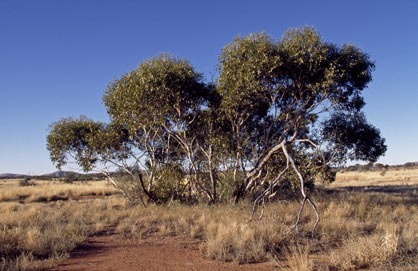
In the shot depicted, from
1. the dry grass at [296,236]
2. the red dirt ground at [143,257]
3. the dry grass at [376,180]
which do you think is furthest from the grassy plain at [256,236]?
the dry grass at [376,180]

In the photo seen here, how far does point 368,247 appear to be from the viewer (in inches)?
254

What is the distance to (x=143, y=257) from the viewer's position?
7.11 m

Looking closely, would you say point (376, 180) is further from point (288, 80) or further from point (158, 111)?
point (158, 111)

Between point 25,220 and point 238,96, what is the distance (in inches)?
336

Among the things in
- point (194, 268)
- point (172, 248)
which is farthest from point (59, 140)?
point (194, 268)

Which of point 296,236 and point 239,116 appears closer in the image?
point 296,236

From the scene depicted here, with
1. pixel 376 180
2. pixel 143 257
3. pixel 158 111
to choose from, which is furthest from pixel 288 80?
pixel 376 180

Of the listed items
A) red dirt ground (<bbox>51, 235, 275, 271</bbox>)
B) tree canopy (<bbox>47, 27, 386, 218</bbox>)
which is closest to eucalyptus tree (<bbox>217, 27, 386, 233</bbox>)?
tree canopy (<bbox>47, 27, 386, 218</bbox>)

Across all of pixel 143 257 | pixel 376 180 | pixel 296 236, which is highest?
pixel 376 180

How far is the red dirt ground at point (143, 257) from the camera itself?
633cm

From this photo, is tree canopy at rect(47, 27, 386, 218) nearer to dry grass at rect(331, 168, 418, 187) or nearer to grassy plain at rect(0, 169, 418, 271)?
grassy plain at rect(0, 169, 418, 271)

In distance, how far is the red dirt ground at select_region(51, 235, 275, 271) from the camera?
633cm

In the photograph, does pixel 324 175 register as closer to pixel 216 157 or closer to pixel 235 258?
pixel 216 157

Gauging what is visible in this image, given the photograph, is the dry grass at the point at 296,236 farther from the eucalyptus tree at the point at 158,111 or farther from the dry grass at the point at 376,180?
the dry grass at the point at 376,180
